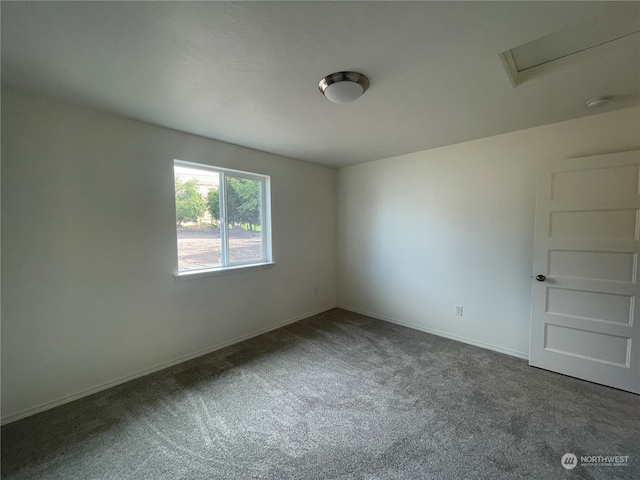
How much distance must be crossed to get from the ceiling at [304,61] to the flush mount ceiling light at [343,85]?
0.05m

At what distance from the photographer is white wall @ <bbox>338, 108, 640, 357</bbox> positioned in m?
2.61

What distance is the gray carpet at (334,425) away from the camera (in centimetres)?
148

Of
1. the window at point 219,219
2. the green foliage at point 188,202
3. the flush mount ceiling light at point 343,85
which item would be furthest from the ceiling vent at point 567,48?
the green foliage at point 188,202

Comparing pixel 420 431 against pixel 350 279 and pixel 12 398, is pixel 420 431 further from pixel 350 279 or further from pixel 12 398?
pixel 12 398

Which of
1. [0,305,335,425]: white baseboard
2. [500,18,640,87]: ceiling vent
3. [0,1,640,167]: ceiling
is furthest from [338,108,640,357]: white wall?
[0,305,335,425]: white baseboard

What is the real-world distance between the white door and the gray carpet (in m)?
0.24

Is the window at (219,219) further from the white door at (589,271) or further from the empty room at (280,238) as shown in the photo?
the white door at (589,271)

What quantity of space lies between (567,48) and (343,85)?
4.47ft

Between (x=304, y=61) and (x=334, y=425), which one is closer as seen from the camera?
(x=304, y=61)

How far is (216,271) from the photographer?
114 inches

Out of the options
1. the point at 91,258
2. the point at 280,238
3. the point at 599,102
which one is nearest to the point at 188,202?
the point at 91,258

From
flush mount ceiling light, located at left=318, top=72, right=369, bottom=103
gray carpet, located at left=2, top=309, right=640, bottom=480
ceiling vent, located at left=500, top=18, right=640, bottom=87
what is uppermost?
ceiling vent, located at left=500, top=18, right=640, bottom=87

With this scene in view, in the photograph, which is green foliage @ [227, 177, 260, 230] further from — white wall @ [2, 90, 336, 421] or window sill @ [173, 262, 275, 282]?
window sill @ [173, 262, 275, 282]

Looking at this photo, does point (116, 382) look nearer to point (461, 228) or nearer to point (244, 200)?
point (244, 200)
